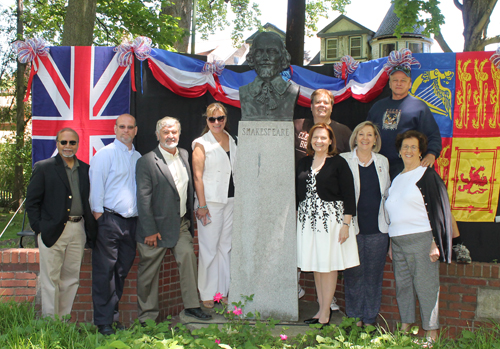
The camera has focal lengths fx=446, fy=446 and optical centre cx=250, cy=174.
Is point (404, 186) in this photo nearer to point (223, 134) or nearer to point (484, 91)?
point (223, 134)

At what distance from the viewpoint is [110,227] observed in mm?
4113

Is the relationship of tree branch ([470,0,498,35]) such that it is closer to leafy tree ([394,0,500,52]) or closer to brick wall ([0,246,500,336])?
leafy tree ([394,0,500,52])

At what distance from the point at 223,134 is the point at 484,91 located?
3.20m

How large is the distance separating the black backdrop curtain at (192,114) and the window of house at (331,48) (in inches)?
827

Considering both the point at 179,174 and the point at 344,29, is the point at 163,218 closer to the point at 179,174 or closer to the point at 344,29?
the point at 179,174

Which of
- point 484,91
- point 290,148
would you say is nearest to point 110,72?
point 290,148

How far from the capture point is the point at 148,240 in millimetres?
4086

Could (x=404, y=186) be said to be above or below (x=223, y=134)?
below

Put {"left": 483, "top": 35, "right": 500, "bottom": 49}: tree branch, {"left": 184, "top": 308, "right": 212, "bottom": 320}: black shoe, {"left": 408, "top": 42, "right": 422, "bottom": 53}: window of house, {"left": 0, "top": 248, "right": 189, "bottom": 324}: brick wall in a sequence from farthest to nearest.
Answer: {"left": 408, "top": 42, "right": 422, "bottom": 53}: window of house → {"left": 483, "top": 35, "right": 500, "bottom": 49}: tree branch → {"left": 0, "top": 248, "right": 189, "bottom": 324}: brick wall → {"left": 184, "top": 308, "right": 212, "bottom": 320}: black shoe

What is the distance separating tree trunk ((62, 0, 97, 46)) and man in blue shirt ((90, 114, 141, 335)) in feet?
11.8

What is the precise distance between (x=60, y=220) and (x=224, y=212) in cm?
149

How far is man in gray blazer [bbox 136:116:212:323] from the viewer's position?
4.09 m

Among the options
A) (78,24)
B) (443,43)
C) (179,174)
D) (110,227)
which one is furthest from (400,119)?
(443,43)

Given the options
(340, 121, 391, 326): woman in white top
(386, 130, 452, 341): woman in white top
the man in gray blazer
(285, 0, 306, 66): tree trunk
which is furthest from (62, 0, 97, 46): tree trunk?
(386, 130, 452, 341): woman in white top
